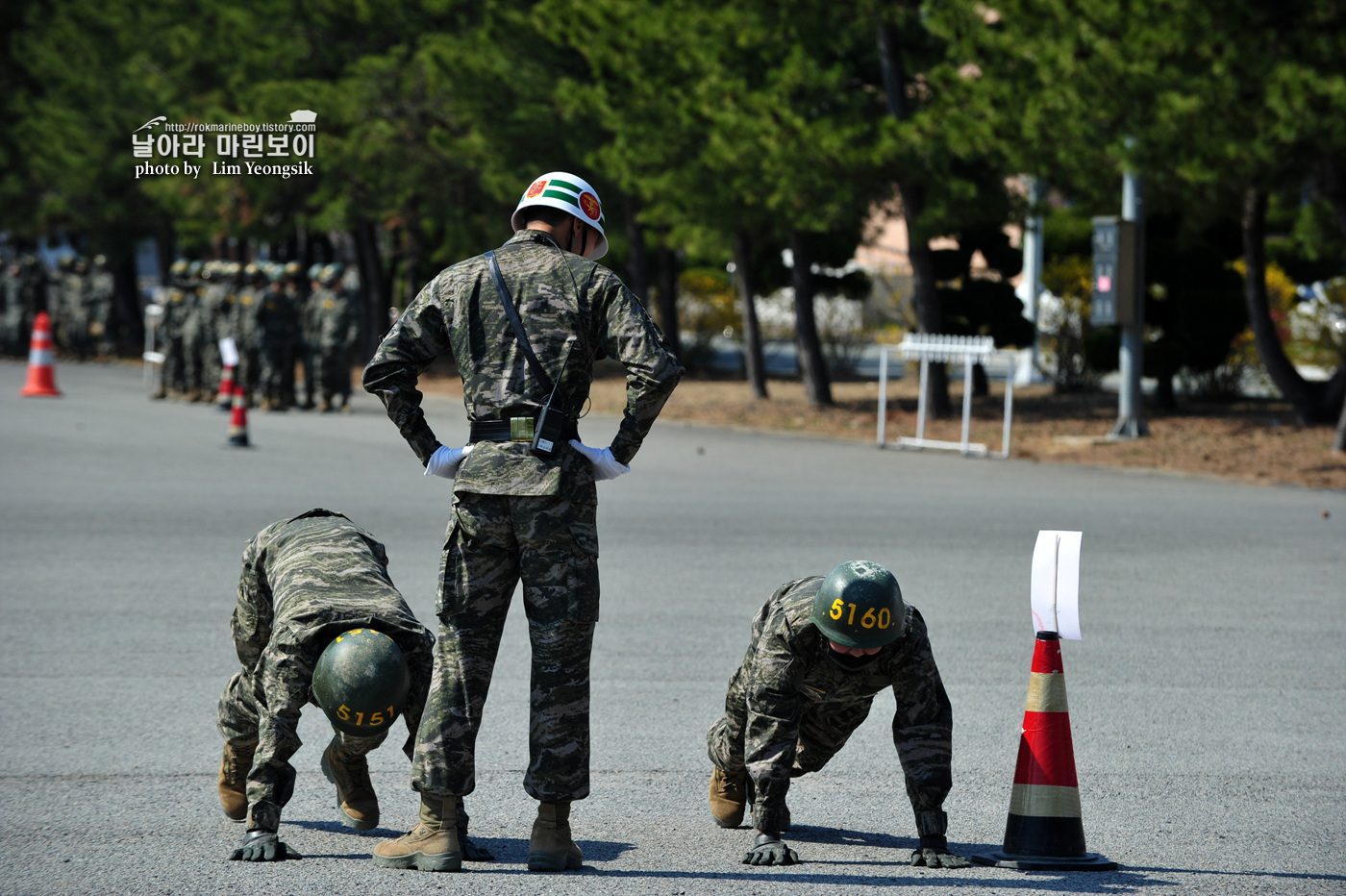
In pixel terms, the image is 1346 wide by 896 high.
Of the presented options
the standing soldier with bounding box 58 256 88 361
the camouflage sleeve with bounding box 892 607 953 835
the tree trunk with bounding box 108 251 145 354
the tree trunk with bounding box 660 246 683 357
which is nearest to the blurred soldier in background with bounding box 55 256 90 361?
the standing soldier with bounding box 58 256 88 361

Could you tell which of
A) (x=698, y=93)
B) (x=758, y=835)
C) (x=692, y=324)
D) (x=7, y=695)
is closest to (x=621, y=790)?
(x=758, y=835)

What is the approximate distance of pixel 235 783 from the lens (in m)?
5.09

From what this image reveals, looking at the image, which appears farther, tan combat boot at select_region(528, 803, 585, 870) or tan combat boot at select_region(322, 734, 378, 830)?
tan combat boot at select_region(322, 734, 378, 830)

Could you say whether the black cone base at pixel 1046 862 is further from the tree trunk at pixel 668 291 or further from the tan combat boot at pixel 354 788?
the tree trunk at pixel 668 291

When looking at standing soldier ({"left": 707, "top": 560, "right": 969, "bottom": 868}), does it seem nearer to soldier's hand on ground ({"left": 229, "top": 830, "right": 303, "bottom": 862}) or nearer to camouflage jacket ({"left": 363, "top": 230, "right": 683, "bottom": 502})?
camouflage jacket ({"left": 363, "top": 230, "right": 683, "bottom": 502})

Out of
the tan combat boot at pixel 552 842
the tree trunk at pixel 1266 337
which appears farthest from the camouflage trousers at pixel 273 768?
the tree trunk at pixel 1266 337

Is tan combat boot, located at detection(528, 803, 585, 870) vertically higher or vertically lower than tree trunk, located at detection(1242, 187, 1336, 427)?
lower

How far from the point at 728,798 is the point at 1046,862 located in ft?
3.49

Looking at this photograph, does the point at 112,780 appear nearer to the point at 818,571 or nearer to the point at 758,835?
the point at 758,835

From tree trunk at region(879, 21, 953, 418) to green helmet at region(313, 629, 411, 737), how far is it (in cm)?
1707

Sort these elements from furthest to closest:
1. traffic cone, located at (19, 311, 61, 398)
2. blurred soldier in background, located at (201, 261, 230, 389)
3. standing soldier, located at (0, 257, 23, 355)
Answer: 1. standing soldier, located at (0, 257, 23, 355)
2. traffic cone, located at (19, 311, 61, 398)
3. blurred soldier in background, located at (201, 261, 230, 389)

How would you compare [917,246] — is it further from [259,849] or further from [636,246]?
[259,849]

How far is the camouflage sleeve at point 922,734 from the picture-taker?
15.3 feet

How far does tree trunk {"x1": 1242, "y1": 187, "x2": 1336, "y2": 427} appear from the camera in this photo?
766 inches
